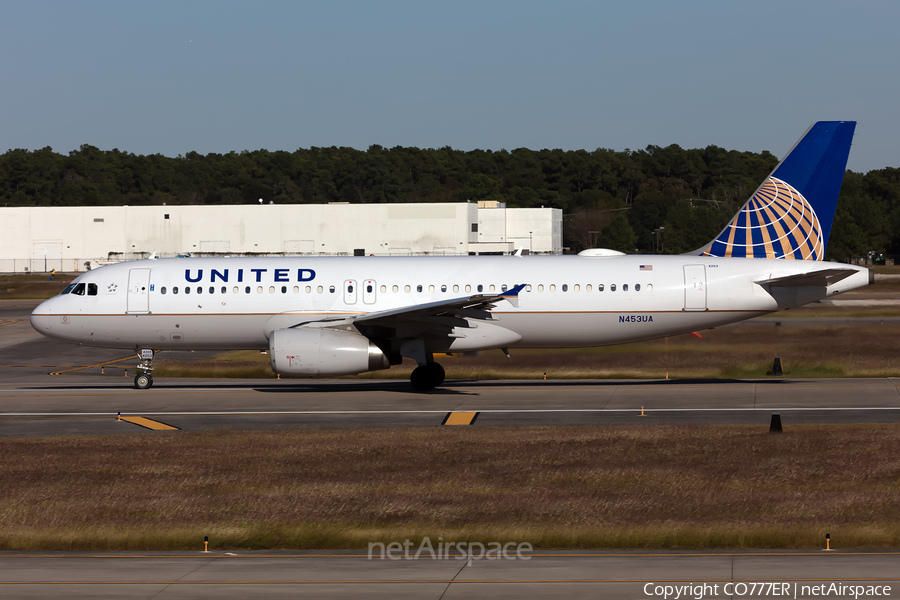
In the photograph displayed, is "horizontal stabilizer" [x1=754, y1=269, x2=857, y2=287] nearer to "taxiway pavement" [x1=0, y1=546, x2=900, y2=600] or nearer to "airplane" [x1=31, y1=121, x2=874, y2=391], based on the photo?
"airplane" [x1=31, y1=121, x2=874, y2=391]

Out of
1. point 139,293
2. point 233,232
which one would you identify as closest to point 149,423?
point 139,293

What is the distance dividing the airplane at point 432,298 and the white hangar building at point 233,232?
80.6 m

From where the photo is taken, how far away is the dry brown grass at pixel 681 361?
3522cm

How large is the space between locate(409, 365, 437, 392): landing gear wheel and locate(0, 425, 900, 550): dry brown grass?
308 inches

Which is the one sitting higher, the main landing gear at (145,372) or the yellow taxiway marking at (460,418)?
the main landing gear at (145,372)

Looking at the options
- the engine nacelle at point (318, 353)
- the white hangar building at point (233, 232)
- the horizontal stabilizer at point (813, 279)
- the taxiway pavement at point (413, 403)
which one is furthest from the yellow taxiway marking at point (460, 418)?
the white hangar building at point (233, 232)

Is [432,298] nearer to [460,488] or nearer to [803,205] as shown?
[803,205]

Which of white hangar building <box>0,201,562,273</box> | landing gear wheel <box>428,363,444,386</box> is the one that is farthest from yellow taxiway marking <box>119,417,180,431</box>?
white hangar building <box>0,201,562,273</box>

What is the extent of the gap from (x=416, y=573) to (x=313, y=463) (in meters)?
7.85

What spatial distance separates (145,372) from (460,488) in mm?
18585

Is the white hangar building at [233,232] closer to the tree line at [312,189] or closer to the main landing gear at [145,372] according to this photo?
the tree line at [312,189]

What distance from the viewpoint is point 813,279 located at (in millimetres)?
30375

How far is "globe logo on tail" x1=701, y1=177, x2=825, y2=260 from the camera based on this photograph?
32688mm

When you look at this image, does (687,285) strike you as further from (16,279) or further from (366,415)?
(16,279)
